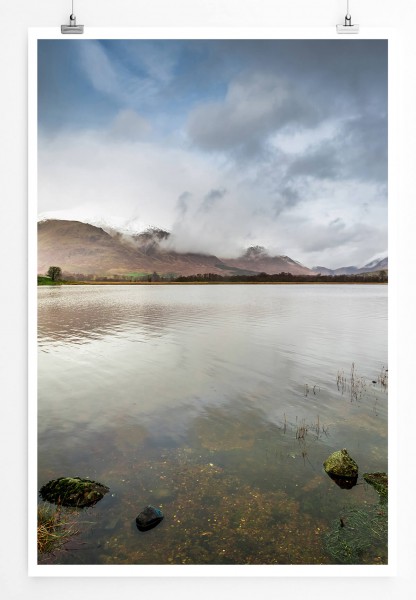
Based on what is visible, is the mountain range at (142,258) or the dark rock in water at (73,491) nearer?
the dark rock in water at (73,491)

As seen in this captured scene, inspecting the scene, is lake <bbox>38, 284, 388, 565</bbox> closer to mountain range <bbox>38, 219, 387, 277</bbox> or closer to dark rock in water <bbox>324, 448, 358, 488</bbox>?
dark rock in water <bbox>324, 448, 358, 488</bbox>

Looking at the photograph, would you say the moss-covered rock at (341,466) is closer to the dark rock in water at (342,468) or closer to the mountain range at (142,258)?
the dark rock in water at (342,468)

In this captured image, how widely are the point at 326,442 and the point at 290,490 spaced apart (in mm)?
602

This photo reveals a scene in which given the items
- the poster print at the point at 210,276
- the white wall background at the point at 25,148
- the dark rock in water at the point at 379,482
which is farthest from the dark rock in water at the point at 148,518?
the dark rock in water at the point at 379,482

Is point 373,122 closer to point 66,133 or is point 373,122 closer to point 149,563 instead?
point 66,133

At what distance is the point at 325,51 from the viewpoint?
259cm

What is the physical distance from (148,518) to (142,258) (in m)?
2.17

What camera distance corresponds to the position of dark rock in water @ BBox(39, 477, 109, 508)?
7.30 ft

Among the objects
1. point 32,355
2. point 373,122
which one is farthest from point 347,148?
point 32,355

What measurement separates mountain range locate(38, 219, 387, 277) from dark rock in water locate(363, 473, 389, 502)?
5.31 feet

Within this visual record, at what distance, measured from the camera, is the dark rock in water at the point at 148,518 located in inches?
82.0
